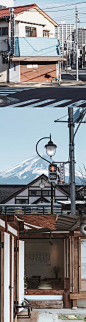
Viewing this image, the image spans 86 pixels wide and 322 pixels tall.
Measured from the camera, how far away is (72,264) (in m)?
10.7

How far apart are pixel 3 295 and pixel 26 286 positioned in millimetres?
4867

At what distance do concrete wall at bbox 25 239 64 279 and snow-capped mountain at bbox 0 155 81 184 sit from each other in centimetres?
249

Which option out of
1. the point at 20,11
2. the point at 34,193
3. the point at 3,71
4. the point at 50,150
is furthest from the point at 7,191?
the point at 50,150

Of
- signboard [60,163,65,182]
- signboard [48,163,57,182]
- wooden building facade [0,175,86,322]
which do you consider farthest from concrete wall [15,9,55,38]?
signboard [48,163,57,182]

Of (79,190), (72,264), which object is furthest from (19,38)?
(72,264)

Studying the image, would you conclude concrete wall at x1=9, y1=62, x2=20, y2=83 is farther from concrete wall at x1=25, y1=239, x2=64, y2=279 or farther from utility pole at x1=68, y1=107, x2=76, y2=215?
concrete wall at x1=25, y1=239, x2=64, y2=279

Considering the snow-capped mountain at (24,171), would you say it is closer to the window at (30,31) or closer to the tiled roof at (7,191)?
the tiled roof at (7,191)

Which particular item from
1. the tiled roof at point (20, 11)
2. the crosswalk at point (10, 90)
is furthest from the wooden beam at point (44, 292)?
the tiled roof at point (20, 11)

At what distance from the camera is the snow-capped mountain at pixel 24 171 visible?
584 inches

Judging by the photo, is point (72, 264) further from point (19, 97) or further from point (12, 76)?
point (12, 76)

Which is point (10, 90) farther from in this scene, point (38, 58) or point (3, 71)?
point (38, 58)

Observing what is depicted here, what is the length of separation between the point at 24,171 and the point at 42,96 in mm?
5238

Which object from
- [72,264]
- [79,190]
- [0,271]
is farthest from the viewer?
[79,190]

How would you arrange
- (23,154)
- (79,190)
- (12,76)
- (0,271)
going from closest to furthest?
(0,271) < (79,190) < (23,154) < (12,76)
